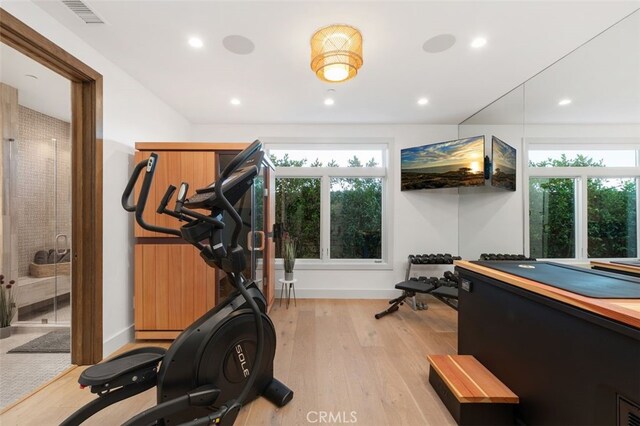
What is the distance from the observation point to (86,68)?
2.06m

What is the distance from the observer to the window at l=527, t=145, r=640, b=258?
2.06 m

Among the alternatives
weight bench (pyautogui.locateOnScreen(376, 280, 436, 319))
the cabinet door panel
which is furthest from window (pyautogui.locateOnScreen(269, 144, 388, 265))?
the cabinet door panel

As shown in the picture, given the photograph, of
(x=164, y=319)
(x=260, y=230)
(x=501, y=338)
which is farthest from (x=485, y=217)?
(x=164, y=319)

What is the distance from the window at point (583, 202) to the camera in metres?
2.06

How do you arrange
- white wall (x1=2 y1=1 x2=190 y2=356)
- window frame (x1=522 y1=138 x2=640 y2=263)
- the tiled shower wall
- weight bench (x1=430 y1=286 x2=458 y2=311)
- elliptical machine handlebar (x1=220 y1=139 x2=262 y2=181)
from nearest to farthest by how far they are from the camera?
1. elliptical machine handlebar (x1=220 y1=139 x2=262 y2=181)
2. window frame (x1=522 y1=138 x2=640 y2=263)
3. white wall (x1=2 y1=1 x2=190 y2=356)
4. weight bench (x1=430 y1=286 x2=458 y2=311)
5. the tiled shower wall

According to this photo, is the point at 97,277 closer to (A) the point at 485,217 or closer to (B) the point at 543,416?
(B) the point at 543,416

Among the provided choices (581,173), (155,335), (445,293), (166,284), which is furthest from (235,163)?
(581,173)

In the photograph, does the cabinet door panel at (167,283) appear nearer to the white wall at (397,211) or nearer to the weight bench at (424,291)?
the white wall at (397,211)

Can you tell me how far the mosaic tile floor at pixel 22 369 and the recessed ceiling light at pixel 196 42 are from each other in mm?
3002

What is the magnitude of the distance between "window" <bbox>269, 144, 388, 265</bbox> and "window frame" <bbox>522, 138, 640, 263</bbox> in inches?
72.9

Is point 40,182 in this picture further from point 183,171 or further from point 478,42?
point 478,42

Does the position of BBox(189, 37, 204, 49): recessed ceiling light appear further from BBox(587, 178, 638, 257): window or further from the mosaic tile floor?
BBox(587, 178, 638, 257): window
